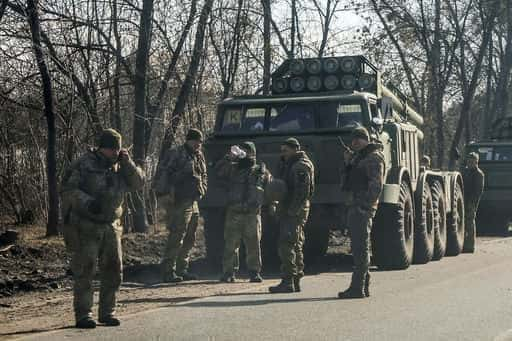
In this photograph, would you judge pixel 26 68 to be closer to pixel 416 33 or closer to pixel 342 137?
pixel 342 137

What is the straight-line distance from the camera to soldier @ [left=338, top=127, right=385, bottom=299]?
449 inches

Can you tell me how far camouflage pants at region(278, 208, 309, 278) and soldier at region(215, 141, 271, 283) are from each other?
3.76 ft

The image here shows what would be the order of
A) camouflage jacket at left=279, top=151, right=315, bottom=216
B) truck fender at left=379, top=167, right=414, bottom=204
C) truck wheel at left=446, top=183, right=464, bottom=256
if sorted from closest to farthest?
1. camouflage jacket at left=279, top=151, right=315, bottom=216
2. truck fender at left=379, top=167, right=414, bottom=204
3. truck wheel at left=446, top=183, right=464, bottom=256

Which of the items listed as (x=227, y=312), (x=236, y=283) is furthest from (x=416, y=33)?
(x=227, y=312)

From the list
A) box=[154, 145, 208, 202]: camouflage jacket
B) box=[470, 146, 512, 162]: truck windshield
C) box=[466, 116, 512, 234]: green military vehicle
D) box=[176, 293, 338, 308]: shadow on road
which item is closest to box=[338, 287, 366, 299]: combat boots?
box=[176, 293, 338, 308]: shadow on road

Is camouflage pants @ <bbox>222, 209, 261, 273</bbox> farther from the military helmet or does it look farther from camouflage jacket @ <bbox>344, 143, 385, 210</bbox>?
camouflage jacket @ <bbox>344, 143, 385, 210</bbox>

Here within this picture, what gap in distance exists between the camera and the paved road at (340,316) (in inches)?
340

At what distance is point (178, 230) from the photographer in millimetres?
13055

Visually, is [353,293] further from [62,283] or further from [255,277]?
[62,283]

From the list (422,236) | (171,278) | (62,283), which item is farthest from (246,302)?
(422,236)

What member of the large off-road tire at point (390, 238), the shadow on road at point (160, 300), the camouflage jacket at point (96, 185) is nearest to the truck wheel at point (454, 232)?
the large off-road tire at point (390, 238)

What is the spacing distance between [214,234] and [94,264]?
18.7 ft

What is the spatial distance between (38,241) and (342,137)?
5.27 m

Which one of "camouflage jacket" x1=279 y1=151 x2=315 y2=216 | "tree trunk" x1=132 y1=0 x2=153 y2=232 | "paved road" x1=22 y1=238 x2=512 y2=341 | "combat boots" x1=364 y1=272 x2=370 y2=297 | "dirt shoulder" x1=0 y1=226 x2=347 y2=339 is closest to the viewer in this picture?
"paved road" x1=22 y1=238 x2=512 y2=341
